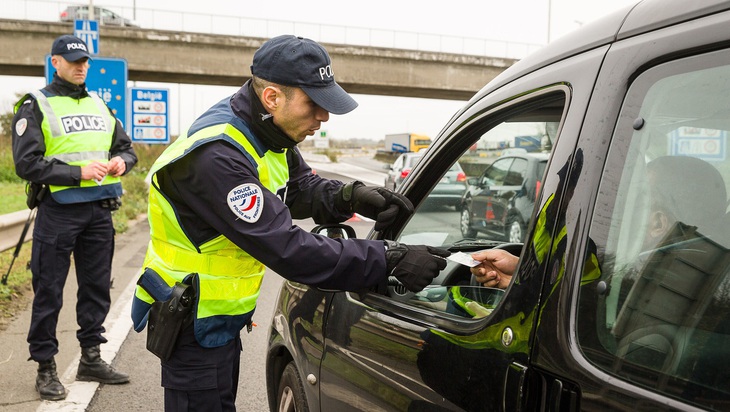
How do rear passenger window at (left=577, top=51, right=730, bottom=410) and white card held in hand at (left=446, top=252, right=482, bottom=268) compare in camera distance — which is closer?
rear passenger window at (left=577, top=51, right=730, bottom=410)

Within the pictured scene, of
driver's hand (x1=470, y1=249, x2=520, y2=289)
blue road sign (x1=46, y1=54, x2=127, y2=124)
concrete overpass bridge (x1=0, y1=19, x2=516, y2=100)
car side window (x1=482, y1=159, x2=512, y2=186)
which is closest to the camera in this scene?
driver's hand (x1=470, y1=249, x2=520, y2=289)

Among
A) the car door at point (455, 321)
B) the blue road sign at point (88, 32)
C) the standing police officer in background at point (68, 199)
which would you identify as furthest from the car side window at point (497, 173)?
the blue road sign at point (88, 32)

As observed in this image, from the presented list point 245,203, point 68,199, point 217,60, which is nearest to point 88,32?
point 68,199

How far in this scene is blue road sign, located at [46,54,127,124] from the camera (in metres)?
12.7

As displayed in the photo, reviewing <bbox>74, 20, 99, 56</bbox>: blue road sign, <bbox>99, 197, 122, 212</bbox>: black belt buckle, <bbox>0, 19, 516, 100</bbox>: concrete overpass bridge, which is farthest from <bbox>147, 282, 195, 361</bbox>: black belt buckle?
<bbox>0, 19, 516, 100</bbox>: concrete overpass bridge

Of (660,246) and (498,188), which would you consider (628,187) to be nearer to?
(660,246)

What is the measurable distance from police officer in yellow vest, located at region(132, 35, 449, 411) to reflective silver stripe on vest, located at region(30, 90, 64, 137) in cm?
A: 231

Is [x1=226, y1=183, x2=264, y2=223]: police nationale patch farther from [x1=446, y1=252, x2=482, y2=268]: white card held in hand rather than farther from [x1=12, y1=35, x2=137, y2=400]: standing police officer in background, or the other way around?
[x1=12, y1=35, x2=137, y2=400]: standing police officer in background

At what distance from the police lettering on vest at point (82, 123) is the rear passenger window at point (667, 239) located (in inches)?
155

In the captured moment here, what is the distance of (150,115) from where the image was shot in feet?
65.9

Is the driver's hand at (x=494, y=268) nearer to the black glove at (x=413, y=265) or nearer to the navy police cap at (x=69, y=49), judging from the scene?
the black glove at (x=413, y=265)

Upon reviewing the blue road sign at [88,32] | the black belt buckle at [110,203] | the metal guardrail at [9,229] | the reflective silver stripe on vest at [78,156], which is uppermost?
the blue road sign at [88,32]

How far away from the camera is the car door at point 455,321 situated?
65.7 inches

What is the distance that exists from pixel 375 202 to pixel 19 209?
44.1ft
